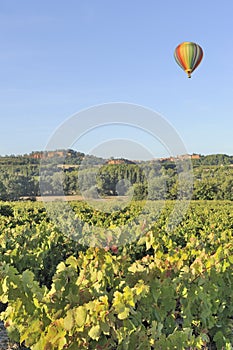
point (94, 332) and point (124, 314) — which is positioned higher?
point (124, 314)

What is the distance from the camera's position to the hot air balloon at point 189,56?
18703 mm

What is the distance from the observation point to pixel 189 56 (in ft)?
61.5

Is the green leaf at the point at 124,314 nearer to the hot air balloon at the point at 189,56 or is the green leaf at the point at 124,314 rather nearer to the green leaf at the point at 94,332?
the green leaf at the point at 94,332

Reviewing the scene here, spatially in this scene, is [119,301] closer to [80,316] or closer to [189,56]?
[80,316]

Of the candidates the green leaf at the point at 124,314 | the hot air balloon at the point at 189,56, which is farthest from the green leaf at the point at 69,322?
the hot air balloon at the point at 189,56

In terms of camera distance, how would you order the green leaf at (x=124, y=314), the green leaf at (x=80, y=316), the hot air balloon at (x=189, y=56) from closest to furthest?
the green leaf at (x=80, y=316), the green leaf at (x=124, y=314), the hot air balloon at (x=189, y=56)

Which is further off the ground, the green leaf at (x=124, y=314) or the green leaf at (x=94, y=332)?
the green leaf at (x=124, y=314)

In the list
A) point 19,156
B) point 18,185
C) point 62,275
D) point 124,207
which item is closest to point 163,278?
point 62,275

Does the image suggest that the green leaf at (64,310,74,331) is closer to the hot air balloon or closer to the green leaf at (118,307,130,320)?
the green leaf at (118,307,130,320)

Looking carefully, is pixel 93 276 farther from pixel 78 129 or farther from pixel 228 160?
pixel 228 160

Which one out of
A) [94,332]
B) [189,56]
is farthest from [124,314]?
[189,56]

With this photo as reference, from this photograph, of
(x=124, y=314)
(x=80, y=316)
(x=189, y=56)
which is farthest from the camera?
(x=189, y=56)

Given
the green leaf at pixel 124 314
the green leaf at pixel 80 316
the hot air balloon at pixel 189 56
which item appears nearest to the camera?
the green leaf at pixel 80 316

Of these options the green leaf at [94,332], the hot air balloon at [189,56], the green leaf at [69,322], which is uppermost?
the hot air balloon at [189,56]
